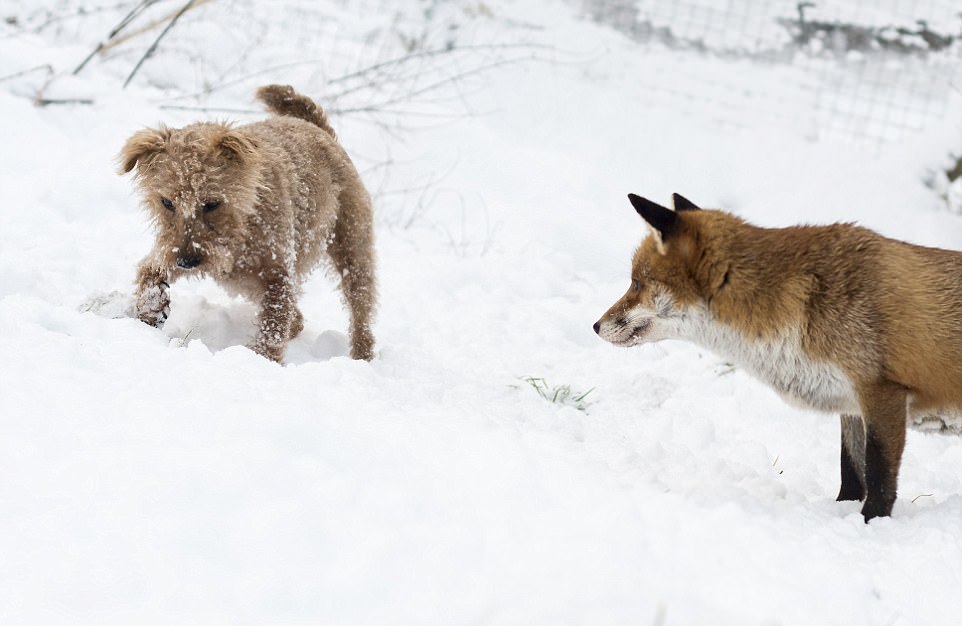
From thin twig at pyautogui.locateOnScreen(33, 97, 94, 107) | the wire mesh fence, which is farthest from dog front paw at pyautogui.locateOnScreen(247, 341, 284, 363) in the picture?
the wire mesh fence

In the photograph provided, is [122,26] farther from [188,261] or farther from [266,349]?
[266,349]

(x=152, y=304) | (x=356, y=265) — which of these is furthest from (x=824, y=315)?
(x=152, y=304)

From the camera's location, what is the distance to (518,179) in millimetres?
10070

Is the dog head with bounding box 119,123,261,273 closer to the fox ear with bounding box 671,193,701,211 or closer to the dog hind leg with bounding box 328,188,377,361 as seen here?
the dog hind leg with bounding box 328,188,377,361

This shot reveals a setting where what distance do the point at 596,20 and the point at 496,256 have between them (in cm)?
588

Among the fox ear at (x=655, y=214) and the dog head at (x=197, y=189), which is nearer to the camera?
the fox ear at (x=655, y=214)

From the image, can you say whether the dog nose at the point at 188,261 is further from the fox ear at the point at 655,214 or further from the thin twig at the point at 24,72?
the thin twig at the point at 24,72

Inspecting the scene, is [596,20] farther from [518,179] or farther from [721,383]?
[721,383]

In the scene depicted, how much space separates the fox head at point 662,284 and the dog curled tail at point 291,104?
2.72m

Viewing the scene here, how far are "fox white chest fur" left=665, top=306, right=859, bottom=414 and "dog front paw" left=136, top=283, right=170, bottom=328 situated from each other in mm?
2909

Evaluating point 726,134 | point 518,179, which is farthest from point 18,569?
point 726,134

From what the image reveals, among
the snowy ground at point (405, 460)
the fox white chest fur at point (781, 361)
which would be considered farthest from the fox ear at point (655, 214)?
the snowy ground at point (405, 460)

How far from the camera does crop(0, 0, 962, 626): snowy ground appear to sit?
2.50m

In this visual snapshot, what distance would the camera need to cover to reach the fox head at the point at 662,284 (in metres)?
4.43
